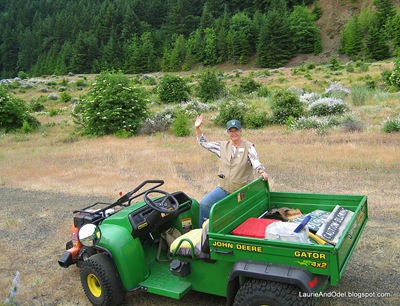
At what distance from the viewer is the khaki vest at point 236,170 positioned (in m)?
5.44

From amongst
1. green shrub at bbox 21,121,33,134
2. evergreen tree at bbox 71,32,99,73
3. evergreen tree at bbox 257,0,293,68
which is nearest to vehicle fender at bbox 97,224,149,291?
green shrub at bbox 21,121,33,134

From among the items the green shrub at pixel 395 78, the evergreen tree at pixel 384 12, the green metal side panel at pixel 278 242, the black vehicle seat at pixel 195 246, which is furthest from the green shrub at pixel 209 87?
the evergreen tree at pixel 384 12

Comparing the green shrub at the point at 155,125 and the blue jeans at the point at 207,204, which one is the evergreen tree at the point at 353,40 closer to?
the green shrub at the point at 155,125

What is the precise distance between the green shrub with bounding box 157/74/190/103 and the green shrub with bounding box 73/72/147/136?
31.2ft

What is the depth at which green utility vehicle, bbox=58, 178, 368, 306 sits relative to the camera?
3592mm

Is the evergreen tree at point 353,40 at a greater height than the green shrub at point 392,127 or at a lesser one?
greater

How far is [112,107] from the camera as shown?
19516 millimetres

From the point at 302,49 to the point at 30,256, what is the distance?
7335 cm

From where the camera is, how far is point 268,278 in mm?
3641

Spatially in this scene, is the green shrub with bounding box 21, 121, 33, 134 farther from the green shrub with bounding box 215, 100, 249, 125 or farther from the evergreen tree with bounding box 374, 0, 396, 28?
the evergreen tree with bounding box 374, 0, 396, 28

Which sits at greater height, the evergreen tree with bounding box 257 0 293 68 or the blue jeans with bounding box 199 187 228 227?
the evergreen tree with bounding box 257 0 293 68

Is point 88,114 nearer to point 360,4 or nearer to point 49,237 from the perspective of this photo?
point 49,237

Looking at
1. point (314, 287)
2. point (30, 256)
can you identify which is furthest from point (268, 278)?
point (30, 256)

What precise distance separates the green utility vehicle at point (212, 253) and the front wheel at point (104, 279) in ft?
0.04
